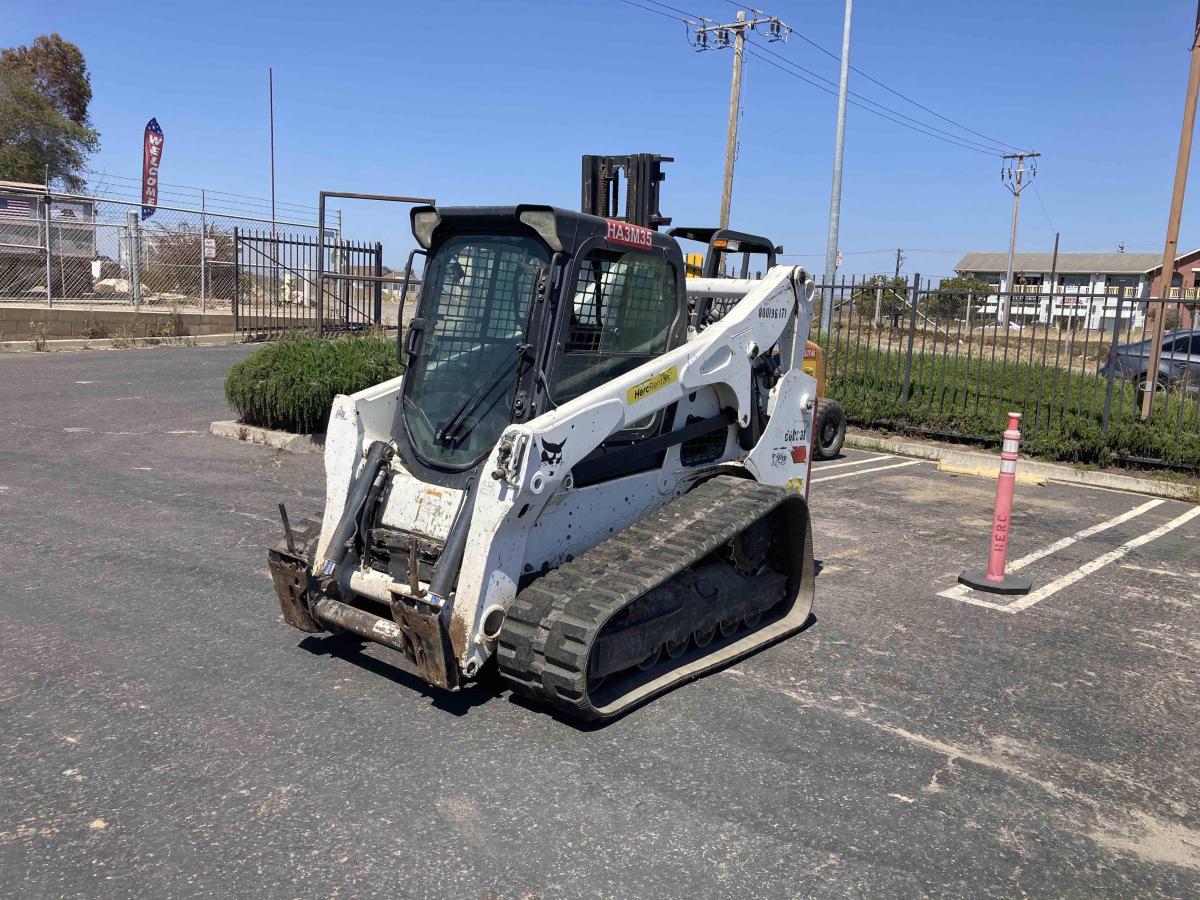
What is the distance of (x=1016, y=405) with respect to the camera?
12.5m

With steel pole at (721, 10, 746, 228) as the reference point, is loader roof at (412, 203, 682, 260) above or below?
below

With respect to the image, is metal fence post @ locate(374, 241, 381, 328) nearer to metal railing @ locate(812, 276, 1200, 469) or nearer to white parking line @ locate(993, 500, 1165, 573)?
metal railing @ locate(812, 276, 1200, 469)

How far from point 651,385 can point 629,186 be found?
7.32 ft

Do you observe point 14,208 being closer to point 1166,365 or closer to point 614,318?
point 614,318

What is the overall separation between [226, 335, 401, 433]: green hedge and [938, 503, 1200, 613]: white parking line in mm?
5957

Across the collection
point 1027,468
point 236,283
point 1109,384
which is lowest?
point 1027,468

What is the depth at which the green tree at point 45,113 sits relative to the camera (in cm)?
3469

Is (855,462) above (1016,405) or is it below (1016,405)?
below

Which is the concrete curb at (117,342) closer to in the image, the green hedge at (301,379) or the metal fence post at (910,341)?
the green hedge at (301,379)

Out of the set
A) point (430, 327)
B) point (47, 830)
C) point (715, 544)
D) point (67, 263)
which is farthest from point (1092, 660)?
point (67, 263)

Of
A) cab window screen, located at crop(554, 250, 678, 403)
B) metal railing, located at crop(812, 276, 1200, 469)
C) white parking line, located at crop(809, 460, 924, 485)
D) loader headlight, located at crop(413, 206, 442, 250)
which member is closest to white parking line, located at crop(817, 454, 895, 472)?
white parking line, located at crop(809, 460, 924, 485)

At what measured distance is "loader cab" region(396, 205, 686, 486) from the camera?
4.65m

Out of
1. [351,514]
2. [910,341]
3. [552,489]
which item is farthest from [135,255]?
[552,489]

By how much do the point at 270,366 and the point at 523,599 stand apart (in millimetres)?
7065
